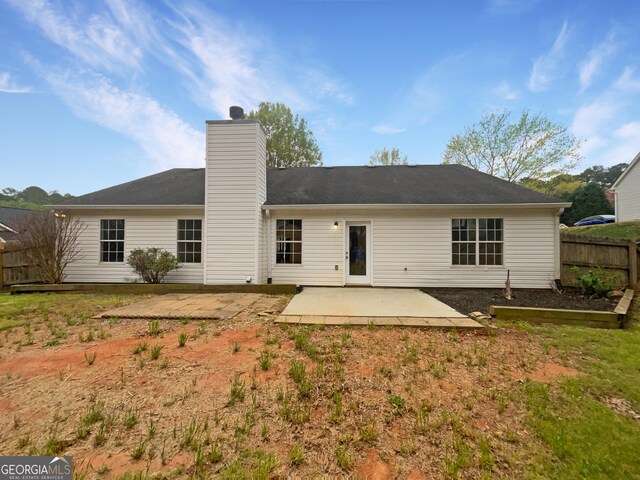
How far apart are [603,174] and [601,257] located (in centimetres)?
5891

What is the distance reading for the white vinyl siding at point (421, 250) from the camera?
8414mm

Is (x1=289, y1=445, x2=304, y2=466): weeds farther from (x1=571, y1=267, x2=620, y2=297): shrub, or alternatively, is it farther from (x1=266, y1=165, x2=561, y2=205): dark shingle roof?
(x1=571, y1=267, x2=620, y2=297): shrub

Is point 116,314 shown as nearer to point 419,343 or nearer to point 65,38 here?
point 419,343

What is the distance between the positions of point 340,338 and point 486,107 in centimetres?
2364

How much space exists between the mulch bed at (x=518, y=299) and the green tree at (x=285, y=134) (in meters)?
18.4

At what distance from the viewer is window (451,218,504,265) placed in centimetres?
858

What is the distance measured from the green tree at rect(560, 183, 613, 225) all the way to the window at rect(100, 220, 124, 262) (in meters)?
34.1

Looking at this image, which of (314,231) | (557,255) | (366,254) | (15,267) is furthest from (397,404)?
(15,267)

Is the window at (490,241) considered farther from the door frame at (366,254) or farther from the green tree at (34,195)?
the green tree at (34,195)

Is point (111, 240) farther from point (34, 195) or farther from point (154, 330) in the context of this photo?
point (34, 195)

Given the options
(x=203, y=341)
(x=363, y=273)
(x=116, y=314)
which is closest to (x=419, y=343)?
(x=203, y=341)

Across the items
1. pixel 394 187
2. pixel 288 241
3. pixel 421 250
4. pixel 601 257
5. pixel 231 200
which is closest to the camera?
pixel 601 257

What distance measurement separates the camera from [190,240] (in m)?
9.10

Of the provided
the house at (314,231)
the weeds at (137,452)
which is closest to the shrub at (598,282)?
the house at (314,231)
